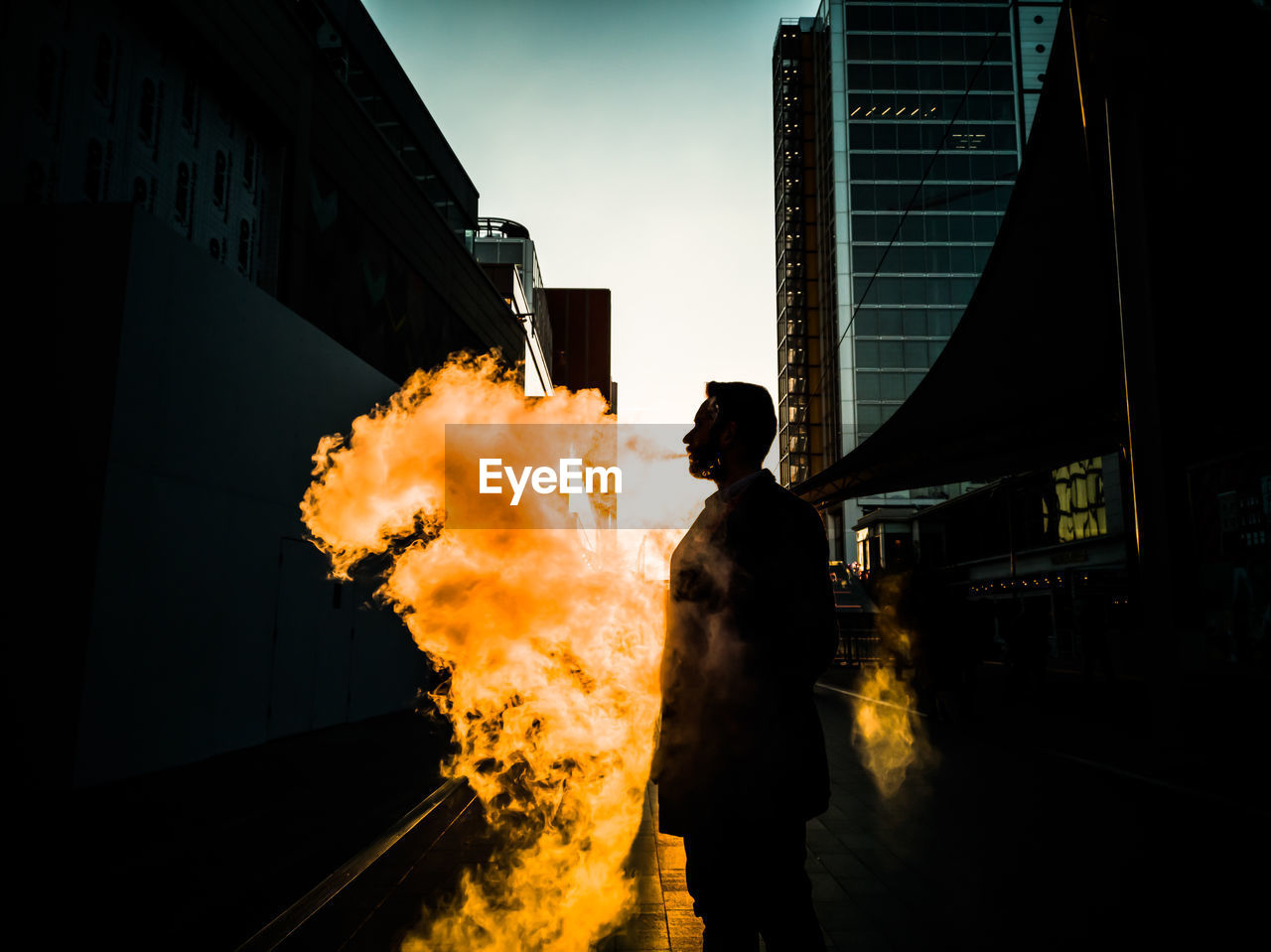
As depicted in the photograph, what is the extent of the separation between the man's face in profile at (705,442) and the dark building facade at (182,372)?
6.57 metres

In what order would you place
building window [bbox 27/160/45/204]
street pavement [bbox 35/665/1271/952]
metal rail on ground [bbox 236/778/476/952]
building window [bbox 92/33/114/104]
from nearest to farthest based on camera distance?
metal rail on ground [bbox 236/778/476/952], street pavement [bbox 35/665/1271/952], building window [bbox 27/160/45/204], building window [bbox 92/33/114/104]

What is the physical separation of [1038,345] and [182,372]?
11769mm

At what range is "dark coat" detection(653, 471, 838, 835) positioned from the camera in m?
2.25

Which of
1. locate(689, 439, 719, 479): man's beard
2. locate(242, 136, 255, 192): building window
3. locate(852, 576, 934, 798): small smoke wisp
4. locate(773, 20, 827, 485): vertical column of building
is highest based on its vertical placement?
locate(773, 20, 827, 485): vertical column of building

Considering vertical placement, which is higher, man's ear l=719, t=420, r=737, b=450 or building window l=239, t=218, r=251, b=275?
building window l=239, t=218, r=251, b=275

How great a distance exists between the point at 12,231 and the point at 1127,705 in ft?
53.2

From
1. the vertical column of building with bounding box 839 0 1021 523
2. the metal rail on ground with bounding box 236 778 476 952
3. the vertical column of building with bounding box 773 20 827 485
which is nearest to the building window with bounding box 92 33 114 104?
the metal rail on ground with bounding box 236 778 476 952

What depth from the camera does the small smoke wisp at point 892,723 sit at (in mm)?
8609

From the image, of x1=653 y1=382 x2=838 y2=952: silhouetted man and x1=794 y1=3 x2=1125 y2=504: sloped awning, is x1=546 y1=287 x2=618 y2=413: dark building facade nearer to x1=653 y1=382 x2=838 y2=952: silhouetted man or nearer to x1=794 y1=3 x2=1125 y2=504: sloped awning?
x1=794 y1=3 x2=1125 y2=504: sloped awning

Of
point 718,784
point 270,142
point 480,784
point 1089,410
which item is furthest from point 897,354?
point 718,784

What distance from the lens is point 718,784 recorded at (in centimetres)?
225

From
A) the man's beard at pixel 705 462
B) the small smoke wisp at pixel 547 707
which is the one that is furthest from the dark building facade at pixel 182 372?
the man's beard at pixel 705 462

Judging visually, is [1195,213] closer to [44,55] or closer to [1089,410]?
[1089,410]

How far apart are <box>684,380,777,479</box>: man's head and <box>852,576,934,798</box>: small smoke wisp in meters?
5.51
